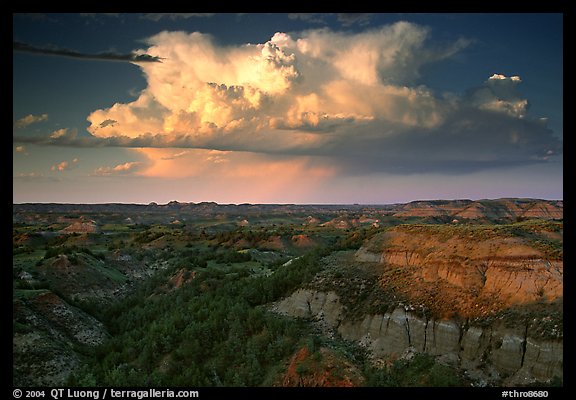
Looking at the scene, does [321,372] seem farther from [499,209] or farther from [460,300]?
[499,209]

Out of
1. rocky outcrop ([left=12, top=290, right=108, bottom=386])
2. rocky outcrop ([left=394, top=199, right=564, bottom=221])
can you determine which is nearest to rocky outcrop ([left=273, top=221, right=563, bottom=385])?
rocky outcrop ([left=12, top=290, right=108, bottom=386])

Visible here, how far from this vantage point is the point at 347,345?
19.9 metres

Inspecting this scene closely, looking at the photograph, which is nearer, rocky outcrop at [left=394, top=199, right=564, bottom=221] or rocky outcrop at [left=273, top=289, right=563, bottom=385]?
rocky outcrop at [left=273, top=289, right=563, bottom=385]

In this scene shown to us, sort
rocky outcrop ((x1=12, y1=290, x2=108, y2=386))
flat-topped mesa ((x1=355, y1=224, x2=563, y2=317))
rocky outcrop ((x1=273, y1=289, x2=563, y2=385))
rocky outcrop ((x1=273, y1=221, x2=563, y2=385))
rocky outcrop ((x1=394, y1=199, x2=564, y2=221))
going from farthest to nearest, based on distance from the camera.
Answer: rocky outcrop ((x1=394, y1=199, x2=564, y2=221))
rocky outcrop ((x1=12, y1=290, x2=108, y2=386))
flat-topped mesa ((x1=355, y1=224, x2=563, y2=317))
rocky outcrop ((x1=273, y1=221, x2=563, y2=385))
rocky outcrop ((x1=273, y1=289, x2=563, y2=385))

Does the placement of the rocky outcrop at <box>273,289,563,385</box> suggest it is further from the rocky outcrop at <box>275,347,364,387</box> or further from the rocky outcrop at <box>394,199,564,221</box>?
the rocky outcrop at <box>394,199,564,221</box>

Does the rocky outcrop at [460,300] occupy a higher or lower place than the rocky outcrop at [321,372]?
higher

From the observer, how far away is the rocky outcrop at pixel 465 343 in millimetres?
15312

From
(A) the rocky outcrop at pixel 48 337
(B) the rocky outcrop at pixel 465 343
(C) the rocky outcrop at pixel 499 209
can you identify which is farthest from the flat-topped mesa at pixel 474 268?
(C) the rocky outcrop at pixel 499 209

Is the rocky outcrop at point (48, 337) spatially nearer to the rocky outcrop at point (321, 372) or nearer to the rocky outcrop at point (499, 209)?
the rocky outcrop at point (321, 372)

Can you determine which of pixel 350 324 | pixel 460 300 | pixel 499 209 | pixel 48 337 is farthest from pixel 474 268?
pixel 499 209

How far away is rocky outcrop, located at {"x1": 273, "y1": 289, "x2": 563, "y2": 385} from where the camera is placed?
15312 millimetres
